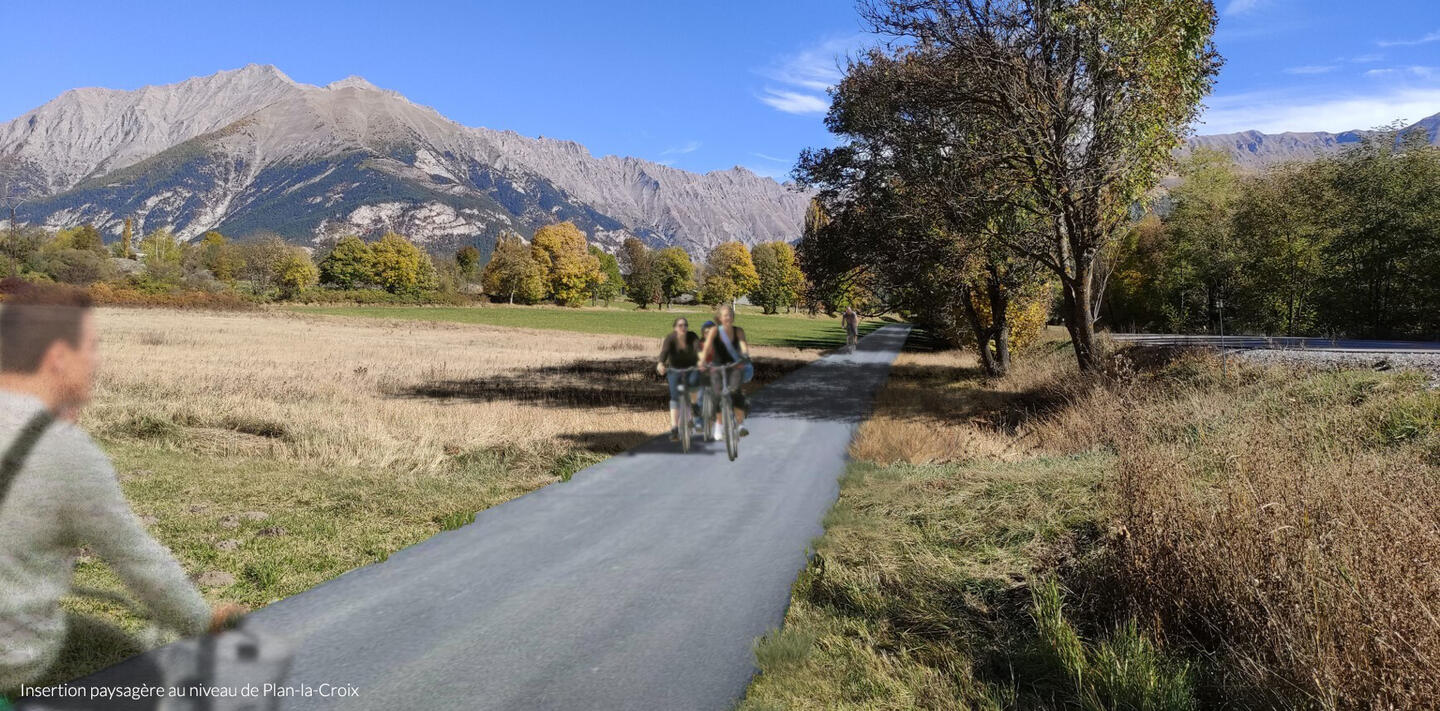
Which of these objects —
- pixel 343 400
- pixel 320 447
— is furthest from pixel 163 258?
pixel 320 447

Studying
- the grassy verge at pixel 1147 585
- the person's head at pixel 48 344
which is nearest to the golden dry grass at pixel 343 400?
the grassy verge at pixel 1147 585

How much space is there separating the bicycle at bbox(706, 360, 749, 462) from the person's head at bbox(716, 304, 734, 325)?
1.73 feet

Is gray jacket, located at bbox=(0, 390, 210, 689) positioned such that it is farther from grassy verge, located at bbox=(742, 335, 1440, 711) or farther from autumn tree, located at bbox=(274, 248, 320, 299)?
autumn tree, located at bbox=(274, 248, 320, 299)

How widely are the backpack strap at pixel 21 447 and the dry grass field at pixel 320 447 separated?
3.69 meters

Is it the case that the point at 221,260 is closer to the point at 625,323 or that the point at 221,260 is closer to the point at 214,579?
the point at 625,323

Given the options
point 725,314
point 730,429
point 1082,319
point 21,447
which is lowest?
point 730,429

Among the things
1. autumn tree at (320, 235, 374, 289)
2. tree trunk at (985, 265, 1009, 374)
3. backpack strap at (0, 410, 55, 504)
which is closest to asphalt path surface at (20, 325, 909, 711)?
backpack strap at (0, 410, 55, 504)

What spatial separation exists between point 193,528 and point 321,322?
62165 millimetres

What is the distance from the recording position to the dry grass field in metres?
7.52

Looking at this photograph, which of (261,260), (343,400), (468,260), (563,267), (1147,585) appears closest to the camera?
(1147,585)

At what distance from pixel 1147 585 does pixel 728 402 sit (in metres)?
5.58

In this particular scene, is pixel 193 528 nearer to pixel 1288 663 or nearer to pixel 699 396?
pixel 699 396

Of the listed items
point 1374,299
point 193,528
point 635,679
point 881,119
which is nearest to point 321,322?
point 881,119

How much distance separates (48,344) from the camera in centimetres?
220
